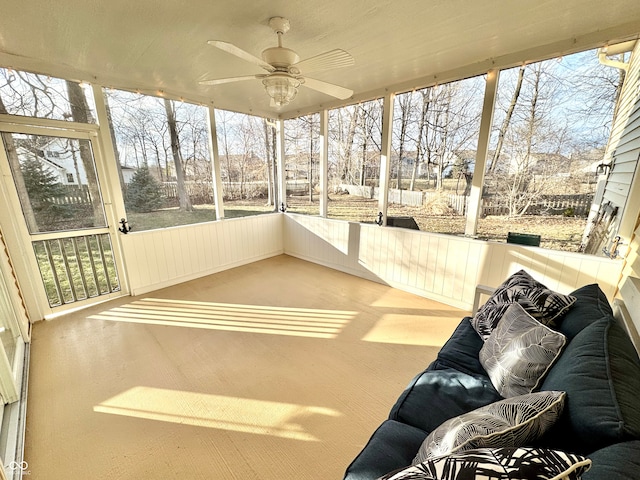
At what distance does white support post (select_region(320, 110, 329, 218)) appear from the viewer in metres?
4.01

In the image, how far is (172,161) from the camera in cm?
359

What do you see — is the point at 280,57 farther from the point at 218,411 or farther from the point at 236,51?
the point at 218,411

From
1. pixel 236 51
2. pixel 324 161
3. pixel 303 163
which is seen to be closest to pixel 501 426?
pixel 236 51

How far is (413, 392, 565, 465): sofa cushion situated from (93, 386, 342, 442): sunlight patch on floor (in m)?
1.00

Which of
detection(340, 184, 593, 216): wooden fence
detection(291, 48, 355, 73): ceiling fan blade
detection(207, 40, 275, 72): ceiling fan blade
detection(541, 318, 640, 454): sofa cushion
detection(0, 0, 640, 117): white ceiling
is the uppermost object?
detection(0, 0, 640, 117): white ceiling

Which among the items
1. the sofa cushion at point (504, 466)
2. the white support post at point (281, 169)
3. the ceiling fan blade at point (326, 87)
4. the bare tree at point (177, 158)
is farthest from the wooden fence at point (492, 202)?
the sofa cushion at point (504, 466)

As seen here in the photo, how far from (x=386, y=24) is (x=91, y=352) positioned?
345cm

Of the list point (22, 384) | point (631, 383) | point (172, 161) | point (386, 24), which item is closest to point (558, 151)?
point (386, 24)

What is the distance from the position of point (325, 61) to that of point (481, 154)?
1895mm

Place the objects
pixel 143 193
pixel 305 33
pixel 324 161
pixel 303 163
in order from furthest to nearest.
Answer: pixel 303 163 < pixel 324 161 < pixel 143 193 < pixel 305 33

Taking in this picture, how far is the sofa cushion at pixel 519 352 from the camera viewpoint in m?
1.15

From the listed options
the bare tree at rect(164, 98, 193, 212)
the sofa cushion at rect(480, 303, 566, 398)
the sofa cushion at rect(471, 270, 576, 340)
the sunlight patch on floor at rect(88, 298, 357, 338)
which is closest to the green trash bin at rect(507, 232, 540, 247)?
the sofa cushion at rect(471, 270, 576, 340)

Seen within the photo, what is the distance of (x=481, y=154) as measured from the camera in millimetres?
2734

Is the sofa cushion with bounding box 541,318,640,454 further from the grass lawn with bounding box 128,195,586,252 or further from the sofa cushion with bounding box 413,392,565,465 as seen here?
the grass lawn with bounding box 128,195,586,252
